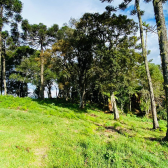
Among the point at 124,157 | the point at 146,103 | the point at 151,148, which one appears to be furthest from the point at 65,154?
the point at 146,103

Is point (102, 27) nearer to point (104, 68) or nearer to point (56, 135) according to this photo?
point (104, 68)

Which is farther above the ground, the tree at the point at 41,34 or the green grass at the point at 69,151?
the tree at the point at 41,34

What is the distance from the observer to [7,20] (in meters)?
15.4

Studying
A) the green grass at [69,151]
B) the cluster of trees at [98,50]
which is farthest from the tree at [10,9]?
the green grass at [69,151]

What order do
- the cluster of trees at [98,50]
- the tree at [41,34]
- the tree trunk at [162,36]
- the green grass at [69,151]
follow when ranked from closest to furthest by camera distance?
the green grass at [69,151], the tree trunk at [162,36], the cluster of trees at [98,50], the tree at [41,34]

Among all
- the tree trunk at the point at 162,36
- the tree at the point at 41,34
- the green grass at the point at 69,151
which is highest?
the tree at the point at 41,34

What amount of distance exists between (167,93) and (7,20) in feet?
63.2

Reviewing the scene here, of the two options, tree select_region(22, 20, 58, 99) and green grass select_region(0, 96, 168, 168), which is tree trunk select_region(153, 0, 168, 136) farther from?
tree select_region(22, 20, 58, 99)

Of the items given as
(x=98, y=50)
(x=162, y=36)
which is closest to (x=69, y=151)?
(x=162, y=36)

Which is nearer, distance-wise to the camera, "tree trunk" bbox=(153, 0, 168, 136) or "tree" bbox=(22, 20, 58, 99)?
"tree trunk" bbox=(153, 0, 168, 136)

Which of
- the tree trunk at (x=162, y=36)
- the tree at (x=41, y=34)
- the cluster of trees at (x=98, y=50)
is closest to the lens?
the tree trunk at (x=162, y=36)

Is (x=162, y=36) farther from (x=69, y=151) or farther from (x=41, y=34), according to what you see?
(x=41, y=34)

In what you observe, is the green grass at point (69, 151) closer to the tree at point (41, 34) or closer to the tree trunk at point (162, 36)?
the tree trunk at point (162, 36)

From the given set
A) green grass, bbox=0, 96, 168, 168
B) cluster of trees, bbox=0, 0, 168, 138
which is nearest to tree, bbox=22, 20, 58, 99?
cluster of trees, bbox=0, 0, 168, 138
